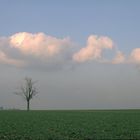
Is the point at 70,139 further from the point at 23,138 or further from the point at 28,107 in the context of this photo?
the point at 28,107

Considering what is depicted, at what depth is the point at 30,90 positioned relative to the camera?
136125 mm

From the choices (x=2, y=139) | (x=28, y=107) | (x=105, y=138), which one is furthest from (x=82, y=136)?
(x=28, y=107)

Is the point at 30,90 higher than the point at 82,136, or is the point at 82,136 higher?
the point at 30,90

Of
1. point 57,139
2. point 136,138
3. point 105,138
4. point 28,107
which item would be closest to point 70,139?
point 57,139

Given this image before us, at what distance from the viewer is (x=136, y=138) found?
2539 centimetres

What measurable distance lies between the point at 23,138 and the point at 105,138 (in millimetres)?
5483

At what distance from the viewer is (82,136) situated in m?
26.8

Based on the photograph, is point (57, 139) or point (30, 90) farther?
point (30, 90)

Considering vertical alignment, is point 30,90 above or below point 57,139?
above

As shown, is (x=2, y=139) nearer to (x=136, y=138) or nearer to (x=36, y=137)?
(x=36, y=137)

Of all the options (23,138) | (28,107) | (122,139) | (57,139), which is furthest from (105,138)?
(28,107)

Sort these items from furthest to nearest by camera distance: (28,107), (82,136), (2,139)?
(28,107), (82,136), (2,139)

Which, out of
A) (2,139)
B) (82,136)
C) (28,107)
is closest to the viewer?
(2,139)

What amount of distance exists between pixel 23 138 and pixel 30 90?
111 meters
